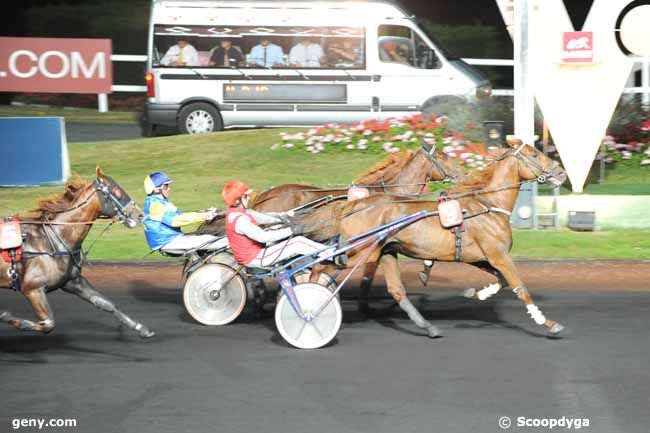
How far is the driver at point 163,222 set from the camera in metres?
9.96

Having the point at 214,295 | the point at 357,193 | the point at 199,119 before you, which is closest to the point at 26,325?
the point at 214,295

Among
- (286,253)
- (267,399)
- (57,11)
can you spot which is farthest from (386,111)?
(267,399)

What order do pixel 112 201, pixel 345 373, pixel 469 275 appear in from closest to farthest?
1. pixel 345 373
2. pixel 112 201
3. pixel 469 275

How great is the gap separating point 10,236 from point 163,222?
1.64 metres

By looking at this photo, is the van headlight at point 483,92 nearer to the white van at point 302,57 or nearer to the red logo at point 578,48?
the white van at point 302,57

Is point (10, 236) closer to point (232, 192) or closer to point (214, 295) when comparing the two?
point (232, 192)

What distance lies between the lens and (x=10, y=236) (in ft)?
28.7

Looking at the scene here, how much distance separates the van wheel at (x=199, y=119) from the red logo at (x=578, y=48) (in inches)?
303

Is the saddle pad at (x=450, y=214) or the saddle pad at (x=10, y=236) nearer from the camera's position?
the saddle pad at (x=10, y=236)

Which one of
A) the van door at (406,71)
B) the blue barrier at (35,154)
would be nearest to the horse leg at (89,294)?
the blue barrier at (35,154)

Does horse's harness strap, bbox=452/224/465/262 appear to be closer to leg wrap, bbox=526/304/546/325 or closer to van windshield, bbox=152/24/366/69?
leg wrap, bbox=526/304/546/325

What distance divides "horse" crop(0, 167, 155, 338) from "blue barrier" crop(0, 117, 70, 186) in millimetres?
8319

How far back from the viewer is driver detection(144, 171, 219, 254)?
32.7 feet

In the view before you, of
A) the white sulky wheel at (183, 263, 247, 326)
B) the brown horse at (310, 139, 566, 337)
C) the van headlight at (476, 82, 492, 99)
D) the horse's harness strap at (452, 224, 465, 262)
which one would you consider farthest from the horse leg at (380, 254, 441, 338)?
the van headlight at (476, 82, 492, 99)
